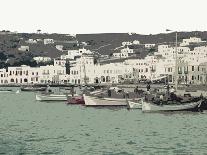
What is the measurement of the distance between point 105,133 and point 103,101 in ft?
108

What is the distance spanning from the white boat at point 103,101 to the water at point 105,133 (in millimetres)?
10263

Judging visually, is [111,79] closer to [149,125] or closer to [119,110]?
[119,110]

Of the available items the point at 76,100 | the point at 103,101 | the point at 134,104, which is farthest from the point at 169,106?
the point at 76,100

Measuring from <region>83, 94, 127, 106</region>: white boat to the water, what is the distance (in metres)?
10.3

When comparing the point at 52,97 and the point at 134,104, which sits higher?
the point at 52,97

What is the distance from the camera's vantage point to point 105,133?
47.8 meters

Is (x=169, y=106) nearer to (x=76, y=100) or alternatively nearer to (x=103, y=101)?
(x=103, y=101)

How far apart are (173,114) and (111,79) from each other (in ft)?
412

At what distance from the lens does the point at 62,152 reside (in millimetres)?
37250

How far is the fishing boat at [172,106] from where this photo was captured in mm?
66625

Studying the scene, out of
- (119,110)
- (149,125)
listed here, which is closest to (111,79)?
(119,110)

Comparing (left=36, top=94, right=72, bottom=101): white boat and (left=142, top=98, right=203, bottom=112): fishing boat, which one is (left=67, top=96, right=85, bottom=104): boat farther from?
(left=142, top=98, right=203, bottom=112): fishing boat

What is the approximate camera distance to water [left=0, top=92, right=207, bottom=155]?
38.6 metres

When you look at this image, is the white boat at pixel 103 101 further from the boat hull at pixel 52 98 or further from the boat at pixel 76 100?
the boat hull at pixel 52 98
